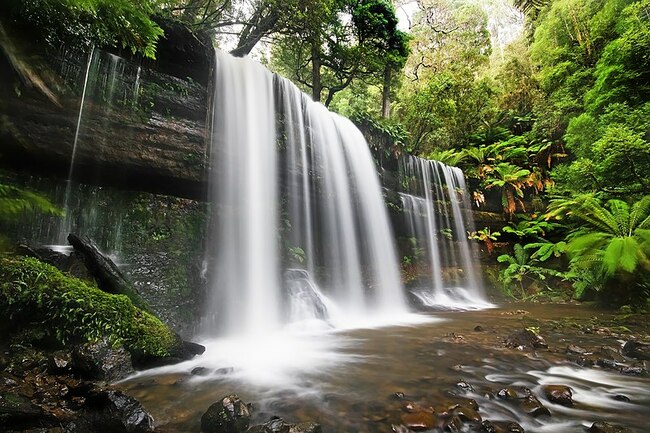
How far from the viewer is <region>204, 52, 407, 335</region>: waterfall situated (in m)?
6.64

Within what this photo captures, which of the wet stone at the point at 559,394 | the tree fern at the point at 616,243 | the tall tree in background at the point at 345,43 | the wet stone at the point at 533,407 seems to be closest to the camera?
the wet stone at the point at 533,407

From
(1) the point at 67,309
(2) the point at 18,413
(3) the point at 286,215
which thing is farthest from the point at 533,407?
(3) the point at 286,215

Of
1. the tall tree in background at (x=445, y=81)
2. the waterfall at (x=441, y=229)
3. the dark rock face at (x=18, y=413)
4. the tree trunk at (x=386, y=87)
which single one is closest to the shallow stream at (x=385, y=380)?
the dark rock face at (x=18, y=413)

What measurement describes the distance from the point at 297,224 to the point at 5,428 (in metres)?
6.94

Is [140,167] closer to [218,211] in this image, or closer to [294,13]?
[218,211]

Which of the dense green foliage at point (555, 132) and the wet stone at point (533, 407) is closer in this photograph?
the wet stone at point (533, 407)

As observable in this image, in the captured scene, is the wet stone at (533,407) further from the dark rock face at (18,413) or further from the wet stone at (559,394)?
the dark rock face at (18,413)

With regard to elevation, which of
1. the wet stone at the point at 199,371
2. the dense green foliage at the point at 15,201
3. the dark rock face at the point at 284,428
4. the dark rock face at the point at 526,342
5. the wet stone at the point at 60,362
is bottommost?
the dark rock face at the point at 284,428

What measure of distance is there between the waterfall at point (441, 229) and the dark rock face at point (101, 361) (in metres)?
8.94

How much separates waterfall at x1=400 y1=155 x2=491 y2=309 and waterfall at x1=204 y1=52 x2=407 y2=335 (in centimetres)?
161

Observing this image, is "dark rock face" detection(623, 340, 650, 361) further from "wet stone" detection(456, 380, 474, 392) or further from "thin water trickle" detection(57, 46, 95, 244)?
"thin water trickle" detection(57, 46, 95, 244)

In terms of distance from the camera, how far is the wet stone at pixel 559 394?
238cm

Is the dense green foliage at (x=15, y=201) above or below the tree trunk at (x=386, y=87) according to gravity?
below

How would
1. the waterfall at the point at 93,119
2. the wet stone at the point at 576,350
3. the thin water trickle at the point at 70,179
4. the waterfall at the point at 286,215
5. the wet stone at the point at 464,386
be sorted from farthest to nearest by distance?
the waterfall at the point at 286,215, the waterfall at the point at 93,119, the thin water trickle at the point at 70,179, the wet stone at the point at 576,350, the wet stone at the point at 464,386
